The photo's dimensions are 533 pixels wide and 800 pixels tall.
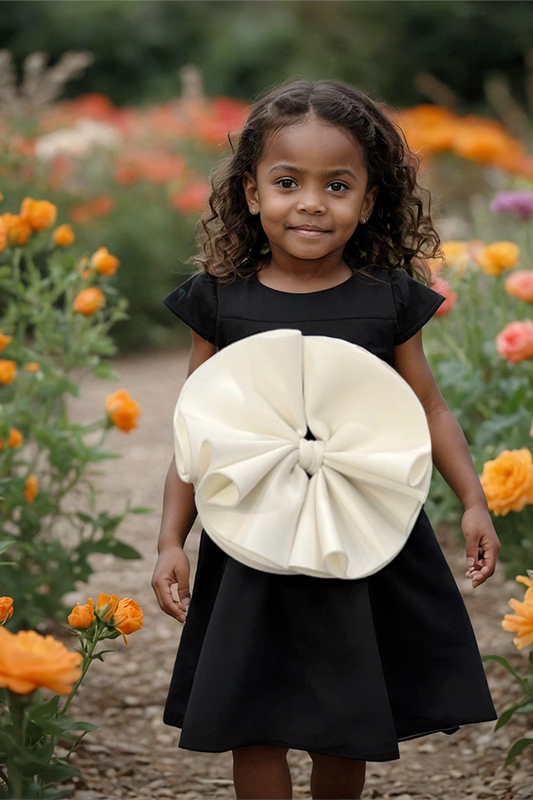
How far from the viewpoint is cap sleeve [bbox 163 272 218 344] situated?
5.72ft

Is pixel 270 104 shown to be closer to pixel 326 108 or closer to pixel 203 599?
pixel 326 108

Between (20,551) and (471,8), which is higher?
(471,8)

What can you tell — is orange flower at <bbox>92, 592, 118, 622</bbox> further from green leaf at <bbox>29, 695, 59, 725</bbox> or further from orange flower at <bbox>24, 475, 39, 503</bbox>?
orange flower at <bbox>24, 475, 39, 503</bbox>

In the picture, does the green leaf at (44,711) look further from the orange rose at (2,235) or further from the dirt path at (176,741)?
the orange rose at (2,235)

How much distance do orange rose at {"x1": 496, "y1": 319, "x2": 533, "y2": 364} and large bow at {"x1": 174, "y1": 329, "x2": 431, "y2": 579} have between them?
103 centimetres

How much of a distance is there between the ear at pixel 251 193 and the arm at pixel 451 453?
1.14 ft

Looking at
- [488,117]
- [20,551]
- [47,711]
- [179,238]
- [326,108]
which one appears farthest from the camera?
[488,117]

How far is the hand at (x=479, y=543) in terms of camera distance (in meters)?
1.67

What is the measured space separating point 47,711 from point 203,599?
0.32 metres

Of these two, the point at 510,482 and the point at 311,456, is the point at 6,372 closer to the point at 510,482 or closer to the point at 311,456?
the point at 311,456

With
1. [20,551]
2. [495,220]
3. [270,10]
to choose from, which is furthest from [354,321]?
[270,10]

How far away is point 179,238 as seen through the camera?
22.0 ft

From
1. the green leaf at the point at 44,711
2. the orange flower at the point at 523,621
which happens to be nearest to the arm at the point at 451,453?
the orange flower at the point at 523,621

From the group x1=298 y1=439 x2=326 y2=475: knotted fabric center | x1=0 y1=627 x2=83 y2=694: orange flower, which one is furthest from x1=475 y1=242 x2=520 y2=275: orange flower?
x1=0 y1=627 x2=83 y2=694: orange flower
